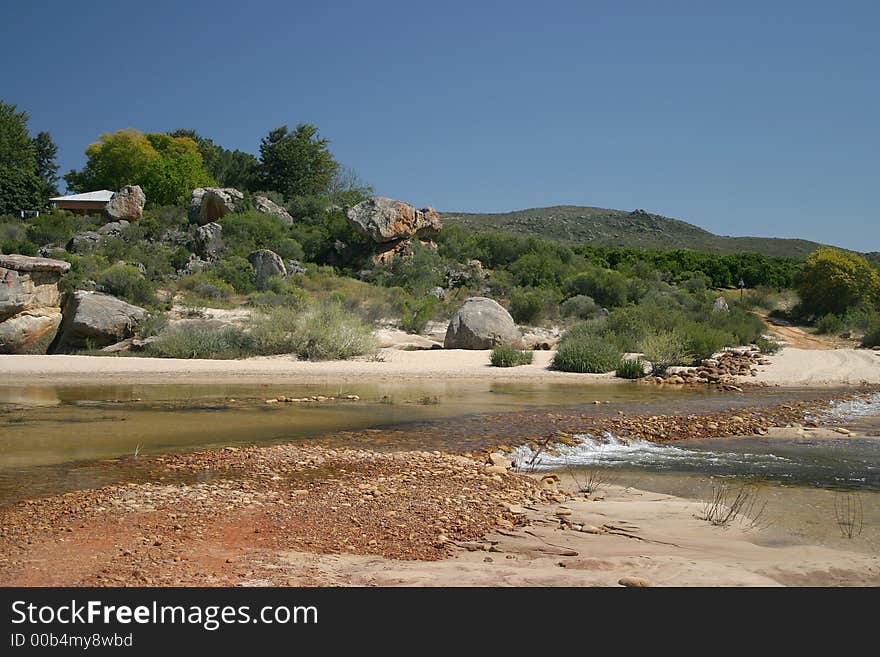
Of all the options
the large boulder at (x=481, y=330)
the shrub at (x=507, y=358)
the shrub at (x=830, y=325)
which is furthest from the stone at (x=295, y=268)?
the shrub at (x=830, y=325)

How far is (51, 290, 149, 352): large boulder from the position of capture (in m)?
21.2

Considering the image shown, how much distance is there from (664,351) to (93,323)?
628 inches

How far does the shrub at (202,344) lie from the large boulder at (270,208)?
18041mm

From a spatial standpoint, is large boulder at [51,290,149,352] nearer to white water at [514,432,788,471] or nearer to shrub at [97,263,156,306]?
shrub at [97,263,156,306]

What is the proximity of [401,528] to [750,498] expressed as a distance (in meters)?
3.61

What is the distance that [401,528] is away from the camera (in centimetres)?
581

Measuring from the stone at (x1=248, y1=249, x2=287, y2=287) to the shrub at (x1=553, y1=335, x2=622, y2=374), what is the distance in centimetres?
1421

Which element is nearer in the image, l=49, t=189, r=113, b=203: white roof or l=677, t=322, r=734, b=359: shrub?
l=677, t=322, r=734, b=359: shrub

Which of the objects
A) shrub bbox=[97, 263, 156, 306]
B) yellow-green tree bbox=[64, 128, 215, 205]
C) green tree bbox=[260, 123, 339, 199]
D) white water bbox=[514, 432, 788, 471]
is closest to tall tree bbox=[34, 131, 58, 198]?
yellow-green tree bbox=[64, 128, 215, 205]

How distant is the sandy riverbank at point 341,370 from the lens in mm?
17734

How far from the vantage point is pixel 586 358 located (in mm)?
20141

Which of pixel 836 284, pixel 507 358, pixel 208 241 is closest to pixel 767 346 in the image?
pixel 507 358

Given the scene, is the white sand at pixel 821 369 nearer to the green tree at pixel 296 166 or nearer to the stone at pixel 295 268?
the stone at pixel 295 268
